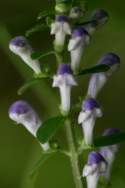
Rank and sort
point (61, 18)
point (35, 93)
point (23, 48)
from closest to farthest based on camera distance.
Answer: point (61, 18)
point (23, 48)
point (35, 93)

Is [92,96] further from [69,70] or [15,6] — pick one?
[15,6]

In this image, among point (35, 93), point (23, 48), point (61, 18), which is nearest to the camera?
point (61, 18)

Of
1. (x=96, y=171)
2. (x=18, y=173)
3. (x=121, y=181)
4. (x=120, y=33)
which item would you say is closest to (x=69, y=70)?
(x=96, y=171)

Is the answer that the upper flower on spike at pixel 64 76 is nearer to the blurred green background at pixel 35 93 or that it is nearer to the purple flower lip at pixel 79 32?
the purple flower lip at pixel 79 32

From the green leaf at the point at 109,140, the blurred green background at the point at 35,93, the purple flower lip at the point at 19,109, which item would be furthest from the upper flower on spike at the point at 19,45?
the blurred green background at the point at 35,93

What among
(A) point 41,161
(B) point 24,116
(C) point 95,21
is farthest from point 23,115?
(C) point 95,21

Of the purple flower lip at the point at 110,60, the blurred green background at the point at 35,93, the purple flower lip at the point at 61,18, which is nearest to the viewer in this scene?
the purple flower lip at the point at 61,18

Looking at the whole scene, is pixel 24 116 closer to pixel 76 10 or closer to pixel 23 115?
pixel 23 115
